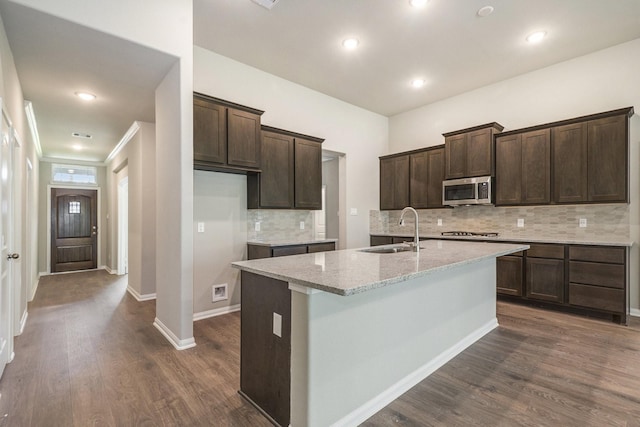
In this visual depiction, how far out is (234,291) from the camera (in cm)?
398

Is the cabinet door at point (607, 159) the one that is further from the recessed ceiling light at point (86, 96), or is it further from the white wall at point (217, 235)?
the recessed ceiling light at point (86, 96)

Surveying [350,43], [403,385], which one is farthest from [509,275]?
[350,43]

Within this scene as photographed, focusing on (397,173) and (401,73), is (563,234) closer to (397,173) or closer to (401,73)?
(397,173)

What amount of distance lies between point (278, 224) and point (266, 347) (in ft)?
8.91

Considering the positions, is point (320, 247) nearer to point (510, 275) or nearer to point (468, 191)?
point (468, 191)

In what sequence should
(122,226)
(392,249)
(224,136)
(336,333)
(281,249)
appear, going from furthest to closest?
1. (122,226)
2. (281,249)
3. (224,136)
4. (392,249)
5. (336,333)

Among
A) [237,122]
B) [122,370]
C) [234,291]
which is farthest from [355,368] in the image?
[237,122]

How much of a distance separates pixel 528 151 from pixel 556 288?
1.74 m

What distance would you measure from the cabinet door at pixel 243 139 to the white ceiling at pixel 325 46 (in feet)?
2.64

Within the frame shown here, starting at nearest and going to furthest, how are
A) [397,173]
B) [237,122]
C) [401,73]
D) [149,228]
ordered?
1. [237,122]
2. [401,73]
3. [149,228]
4. [397,173]

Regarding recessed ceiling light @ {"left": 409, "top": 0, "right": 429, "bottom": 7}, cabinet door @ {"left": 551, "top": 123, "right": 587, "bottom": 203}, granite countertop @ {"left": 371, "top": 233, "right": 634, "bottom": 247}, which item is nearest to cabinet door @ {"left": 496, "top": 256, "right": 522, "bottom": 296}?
granite countertop @ {"left": 371, "top": 233, "right": 634, "bottom": 247}

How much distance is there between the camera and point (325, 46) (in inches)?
145

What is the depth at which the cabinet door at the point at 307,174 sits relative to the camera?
4.32 meters

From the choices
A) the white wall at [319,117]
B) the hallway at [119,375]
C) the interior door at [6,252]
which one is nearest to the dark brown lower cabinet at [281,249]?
the hallway at [119,375]
